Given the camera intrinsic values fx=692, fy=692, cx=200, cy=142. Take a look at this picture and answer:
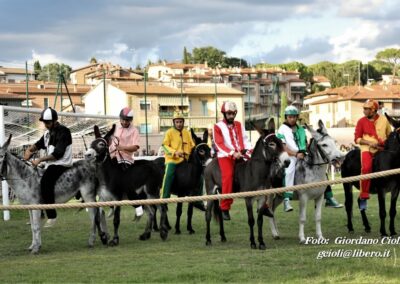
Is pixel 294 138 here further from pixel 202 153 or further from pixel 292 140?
pixel 202 153

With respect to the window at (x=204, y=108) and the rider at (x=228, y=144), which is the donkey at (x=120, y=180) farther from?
the window at (x=204, y=108)

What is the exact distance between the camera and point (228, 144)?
40.3ft

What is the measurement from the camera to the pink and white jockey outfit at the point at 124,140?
1338 centimetres

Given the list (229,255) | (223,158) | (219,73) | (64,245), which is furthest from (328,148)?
(219,73)

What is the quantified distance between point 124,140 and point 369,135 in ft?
15.5

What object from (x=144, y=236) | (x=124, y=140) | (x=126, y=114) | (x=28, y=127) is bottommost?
(x=144, y=236)

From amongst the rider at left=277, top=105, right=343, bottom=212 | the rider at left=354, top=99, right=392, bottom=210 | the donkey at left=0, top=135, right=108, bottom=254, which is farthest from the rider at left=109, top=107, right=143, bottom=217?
the rider at left=354, top=99, right=392, bottom=210

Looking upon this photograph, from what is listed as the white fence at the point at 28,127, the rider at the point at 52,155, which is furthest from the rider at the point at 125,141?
the white fence at the point at 28,127

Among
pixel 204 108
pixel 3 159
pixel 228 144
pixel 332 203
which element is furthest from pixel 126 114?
pixel 204 108

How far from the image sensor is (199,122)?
7475 cm

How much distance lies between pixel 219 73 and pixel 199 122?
4249cm

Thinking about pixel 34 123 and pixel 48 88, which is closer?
pixel 34 123

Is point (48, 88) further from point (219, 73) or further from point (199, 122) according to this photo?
point (219, 73)

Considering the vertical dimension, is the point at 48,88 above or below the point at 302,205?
above
